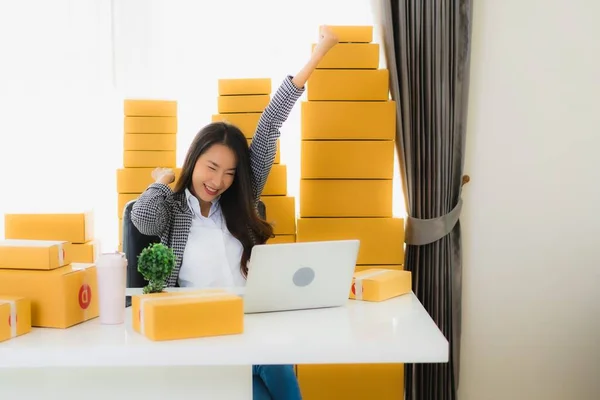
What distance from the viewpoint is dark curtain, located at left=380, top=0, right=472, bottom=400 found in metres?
2.61

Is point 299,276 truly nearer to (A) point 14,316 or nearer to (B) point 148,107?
(A) point 14,316

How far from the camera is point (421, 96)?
265cm

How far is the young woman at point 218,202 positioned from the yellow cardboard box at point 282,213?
0.38 feet

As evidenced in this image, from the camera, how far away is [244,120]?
2.49 m

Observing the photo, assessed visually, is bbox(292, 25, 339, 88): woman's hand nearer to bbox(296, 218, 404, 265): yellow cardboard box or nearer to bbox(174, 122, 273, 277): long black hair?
bbox(174, 122, 273, 277): long black hair

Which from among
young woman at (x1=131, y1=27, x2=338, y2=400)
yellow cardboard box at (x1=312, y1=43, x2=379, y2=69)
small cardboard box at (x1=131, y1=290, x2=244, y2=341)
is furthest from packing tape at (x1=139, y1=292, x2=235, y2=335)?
yellow cardboard box at (x1=312, y1=43, x2=379, y2=69)

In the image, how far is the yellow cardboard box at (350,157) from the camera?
93.7 inches

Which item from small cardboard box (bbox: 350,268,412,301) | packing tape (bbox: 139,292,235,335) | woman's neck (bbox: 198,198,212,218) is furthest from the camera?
woman's neck (bbox: 198,198,212,218)

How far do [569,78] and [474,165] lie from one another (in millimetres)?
521

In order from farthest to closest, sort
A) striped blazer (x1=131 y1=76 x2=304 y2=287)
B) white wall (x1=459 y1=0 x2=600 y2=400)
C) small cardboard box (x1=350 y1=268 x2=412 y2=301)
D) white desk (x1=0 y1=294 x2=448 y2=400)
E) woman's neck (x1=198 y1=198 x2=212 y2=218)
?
white wall (x1=459 y1=0 x2=600 y2=400)
woman's neck (x1=198 y1=198 x2=212 y2=218)
striped blazer (x1=131 y1=76 x2=304 y2=287)
small cardboard box (x1=350 y1=268 x2=412 y2=301)
white desk (x1=0 y1=294 x2=448 y2=400)

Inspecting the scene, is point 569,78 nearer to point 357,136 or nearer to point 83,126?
point 357,136

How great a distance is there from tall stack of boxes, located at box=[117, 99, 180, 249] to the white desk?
114 centimetres

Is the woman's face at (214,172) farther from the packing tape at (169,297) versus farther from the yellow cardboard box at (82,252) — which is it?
the packing tape at (169,297)

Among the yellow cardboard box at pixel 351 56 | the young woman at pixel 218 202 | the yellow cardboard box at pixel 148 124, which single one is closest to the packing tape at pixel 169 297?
the young woman at pixel 218 202
